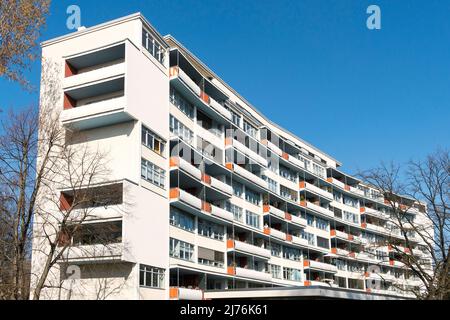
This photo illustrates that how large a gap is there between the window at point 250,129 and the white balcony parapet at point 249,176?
21.1 feet

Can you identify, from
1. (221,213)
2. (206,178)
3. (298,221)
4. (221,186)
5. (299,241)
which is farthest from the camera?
(298,221)

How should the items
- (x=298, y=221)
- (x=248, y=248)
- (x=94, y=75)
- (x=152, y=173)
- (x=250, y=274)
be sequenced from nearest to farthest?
(x=94, y=75), (x=152, y=173), (x=250, y=274), (x=248, y=248), (x=298, y=221)

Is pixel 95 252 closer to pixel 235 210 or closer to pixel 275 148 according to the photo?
pixel 235 210

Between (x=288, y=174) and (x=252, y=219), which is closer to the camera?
(x=252, y=219)

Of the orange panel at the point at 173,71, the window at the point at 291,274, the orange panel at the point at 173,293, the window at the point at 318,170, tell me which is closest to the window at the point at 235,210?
the window at the point at 291,274

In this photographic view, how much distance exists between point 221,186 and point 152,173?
44.0ft

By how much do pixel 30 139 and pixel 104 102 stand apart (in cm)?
724

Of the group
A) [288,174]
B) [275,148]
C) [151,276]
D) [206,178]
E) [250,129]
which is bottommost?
[151,276]

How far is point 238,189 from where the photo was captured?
64250mm

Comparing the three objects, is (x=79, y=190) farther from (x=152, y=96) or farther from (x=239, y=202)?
(x=239, y=202)

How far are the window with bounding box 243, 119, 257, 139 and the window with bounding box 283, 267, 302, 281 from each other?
1914cm

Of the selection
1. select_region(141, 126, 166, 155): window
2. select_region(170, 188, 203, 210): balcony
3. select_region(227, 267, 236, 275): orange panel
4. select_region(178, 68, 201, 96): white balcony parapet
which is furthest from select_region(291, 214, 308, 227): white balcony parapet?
select_region(141, 126, 166, 155): window

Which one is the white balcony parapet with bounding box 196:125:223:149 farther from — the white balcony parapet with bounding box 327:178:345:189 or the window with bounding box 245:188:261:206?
the white balcony parapet with bounding box 327:178:345:189

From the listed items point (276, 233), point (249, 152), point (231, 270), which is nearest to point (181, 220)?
point (231, 270)
